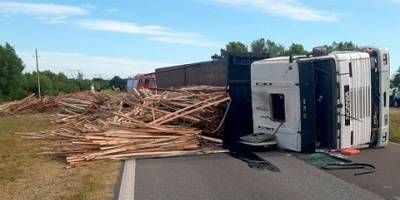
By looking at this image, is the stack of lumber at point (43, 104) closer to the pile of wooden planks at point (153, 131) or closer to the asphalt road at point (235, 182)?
the pile of wooden planks at point (153, 131)

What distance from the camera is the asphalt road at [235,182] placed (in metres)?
8.33

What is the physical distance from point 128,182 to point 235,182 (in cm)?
186

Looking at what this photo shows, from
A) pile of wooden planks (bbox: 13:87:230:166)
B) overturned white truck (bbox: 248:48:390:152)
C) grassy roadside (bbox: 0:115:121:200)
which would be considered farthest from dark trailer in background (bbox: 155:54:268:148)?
grassy roadside (bbox: 0:115:121:200)

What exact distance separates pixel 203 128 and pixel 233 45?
2895 inches

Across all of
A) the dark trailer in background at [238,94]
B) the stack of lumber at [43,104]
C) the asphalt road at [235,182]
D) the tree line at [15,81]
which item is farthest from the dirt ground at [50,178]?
the tree line at [15,81]

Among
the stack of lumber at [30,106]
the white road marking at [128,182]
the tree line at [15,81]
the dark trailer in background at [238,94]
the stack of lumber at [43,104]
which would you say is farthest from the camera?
the tree line at [15,81]

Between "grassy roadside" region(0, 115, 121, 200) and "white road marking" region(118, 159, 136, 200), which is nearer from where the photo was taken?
"white road marking" region(118, 159, 136, 200)

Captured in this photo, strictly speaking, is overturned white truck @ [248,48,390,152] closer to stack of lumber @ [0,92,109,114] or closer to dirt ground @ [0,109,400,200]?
dirt ground @ [0,109,400,200]

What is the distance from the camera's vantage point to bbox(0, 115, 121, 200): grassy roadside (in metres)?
8.88

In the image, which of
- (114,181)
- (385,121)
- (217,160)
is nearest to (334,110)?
→ (385,121)

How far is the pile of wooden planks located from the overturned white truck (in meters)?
1.85

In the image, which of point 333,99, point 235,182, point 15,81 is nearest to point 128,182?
point 235,182

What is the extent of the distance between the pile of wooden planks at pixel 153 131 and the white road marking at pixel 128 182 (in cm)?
79

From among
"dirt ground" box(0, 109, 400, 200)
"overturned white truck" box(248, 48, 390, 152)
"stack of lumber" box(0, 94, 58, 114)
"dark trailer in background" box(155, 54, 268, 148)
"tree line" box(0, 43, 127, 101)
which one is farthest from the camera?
"tree line" box(0, 43, 127, 101)
